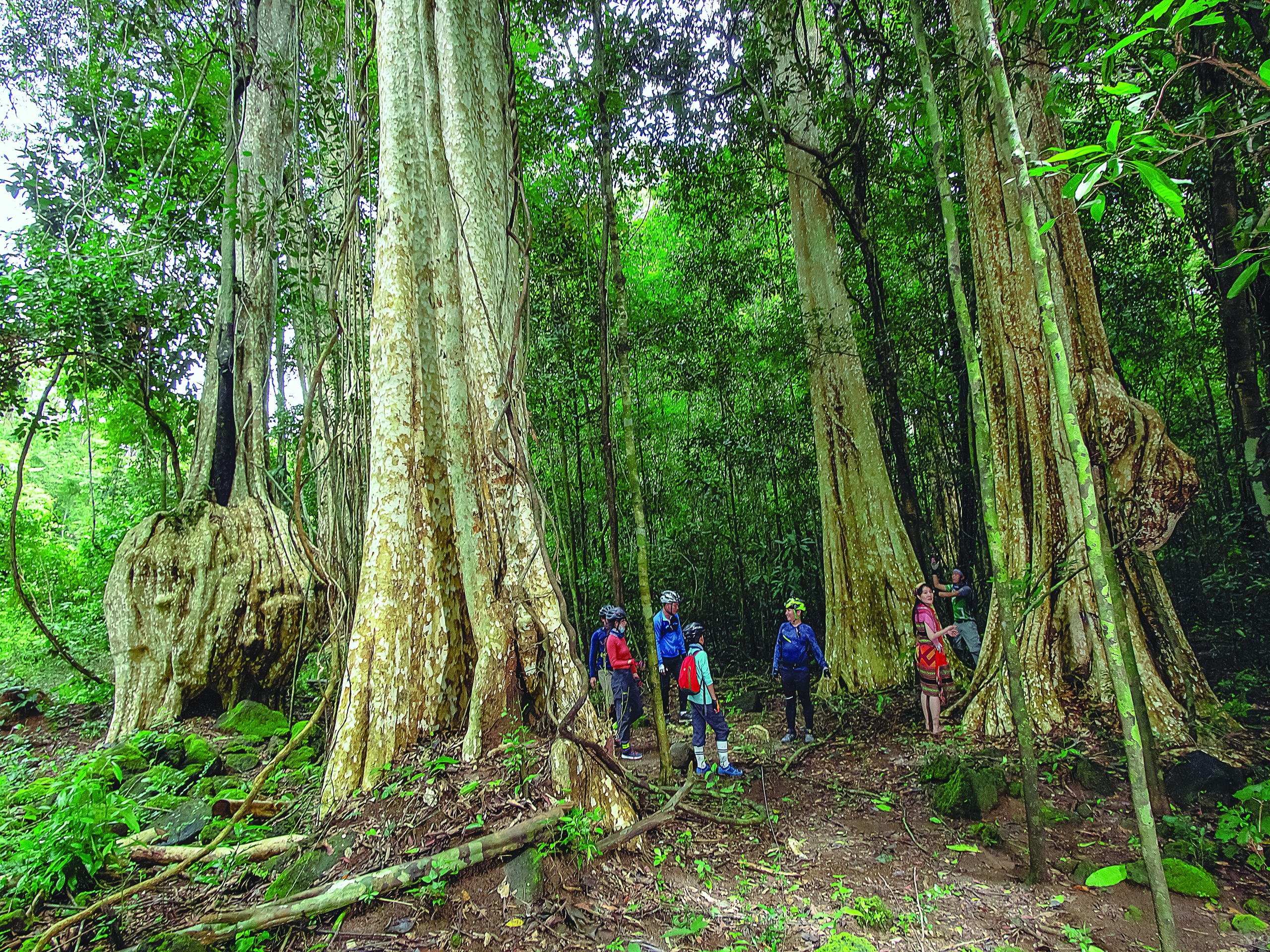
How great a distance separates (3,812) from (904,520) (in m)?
8.82

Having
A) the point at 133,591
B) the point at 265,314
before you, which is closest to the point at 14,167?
the point at 265,314

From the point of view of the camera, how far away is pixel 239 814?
10.1ft

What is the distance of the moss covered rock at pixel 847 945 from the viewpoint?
248 cm

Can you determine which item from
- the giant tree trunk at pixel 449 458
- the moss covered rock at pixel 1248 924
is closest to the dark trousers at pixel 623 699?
the giant tree trunk at pixel 449 458

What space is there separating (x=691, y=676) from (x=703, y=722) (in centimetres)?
42

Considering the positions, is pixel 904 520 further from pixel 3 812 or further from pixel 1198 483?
pixel 3 812

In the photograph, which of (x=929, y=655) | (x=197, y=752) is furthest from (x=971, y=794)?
(x=197, y=752)

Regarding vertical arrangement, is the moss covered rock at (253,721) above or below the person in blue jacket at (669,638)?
below

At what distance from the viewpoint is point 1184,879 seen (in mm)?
3062

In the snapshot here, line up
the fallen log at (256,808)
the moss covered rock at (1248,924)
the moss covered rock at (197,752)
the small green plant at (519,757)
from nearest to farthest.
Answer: the moss covered rock at (1248,924), the small green plant at (519,757), the fallen log at (256,808), the moss covered rock at (197,752)

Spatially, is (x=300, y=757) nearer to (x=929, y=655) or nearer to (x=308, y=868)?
(x=308, y=868)

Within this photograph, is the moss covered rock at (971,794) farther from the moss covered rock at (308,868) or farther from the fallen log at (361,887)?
the moss covered rock at (308,868)

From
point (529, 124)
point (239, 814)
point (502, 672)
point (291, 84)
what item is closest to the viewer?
point (239, 814)

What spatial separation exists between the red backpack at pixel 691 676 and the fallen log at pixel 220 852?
9.90ft
